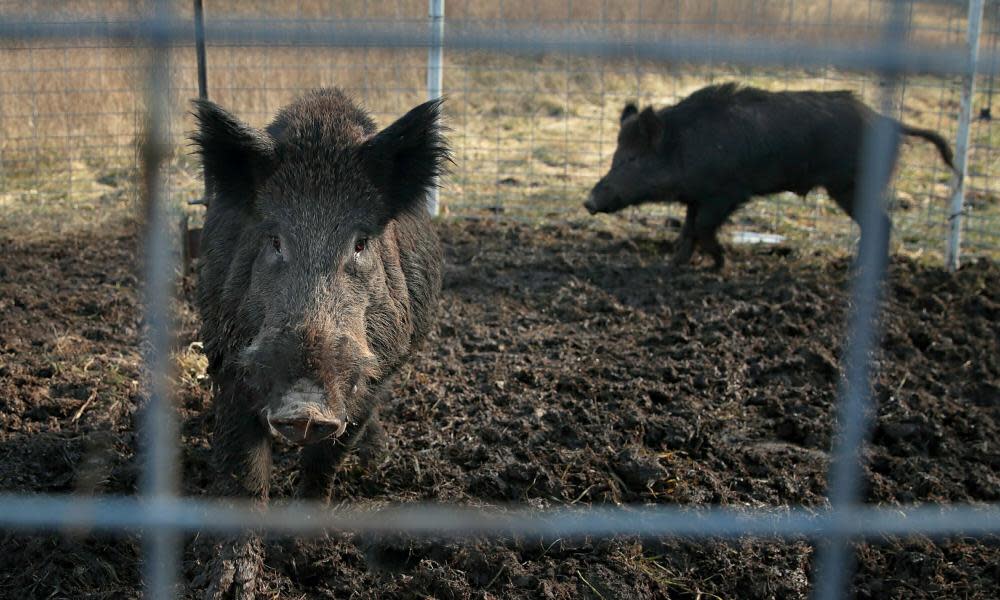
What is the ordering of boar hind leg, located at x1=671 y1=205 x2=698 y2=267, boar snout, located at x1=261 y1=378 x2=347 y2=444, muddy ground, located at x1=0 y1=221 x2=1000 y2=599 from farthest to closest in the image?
1. boar hind leg, located at x1=671 y1=205 x2=698 y2=267
2. muddy ground, located at x1=0 y1=221 x2=1000 y2=599
3. boar snout, located at x1=261 y1=378 x2=347 y2=444

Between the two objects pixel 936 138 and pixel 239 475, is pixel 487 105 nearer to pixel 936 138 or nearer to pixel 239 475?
pixel 936 138

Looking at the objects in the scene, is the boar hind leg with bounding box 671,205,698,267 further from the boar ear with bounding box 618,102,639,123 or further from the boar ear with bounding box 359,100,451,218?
the boar ear with bounding box 359,100,451,218

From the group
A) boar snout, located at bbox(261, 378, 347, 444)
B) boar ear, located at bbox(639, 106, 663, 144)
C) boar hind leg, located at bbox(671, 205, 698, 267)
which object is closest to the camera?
boar snout, located at bbox(261, 378, 347, 444)

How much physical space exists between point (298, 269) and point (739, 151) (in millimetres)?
5211

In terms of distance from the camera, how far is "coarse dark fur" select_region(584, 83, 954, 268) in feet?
24.3

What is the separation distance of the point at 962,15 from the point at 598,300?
4.06 m

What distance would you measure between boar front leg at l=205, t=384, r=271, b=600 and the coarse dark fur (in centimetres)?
468

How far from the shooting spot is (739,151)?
7.45 meters

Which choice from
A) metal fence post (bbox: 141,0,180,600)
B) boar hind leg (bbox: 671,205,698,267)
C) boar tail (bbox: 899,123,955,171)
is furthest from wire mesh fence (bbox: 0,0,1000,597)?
boar hind leg (bbox: 671,205,698,267)

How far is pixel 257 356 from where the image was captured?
2.82 metres

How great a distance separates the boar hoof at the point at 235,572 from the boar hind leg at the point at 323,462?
45 centimetres

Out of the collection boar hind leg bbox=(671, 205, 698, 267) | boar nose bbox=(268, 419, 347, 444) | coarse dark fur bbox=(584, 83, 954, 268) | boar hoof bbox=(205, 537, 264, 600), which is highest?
coarse dark fur bbox=(584, 83, 954, 268)

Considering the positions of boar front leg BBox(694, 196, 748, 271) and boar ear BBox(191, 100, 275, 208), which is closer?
boar ear BBox(191, 100, 275, 208)

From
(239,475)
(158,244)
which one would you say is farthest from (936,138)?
(158,244)
